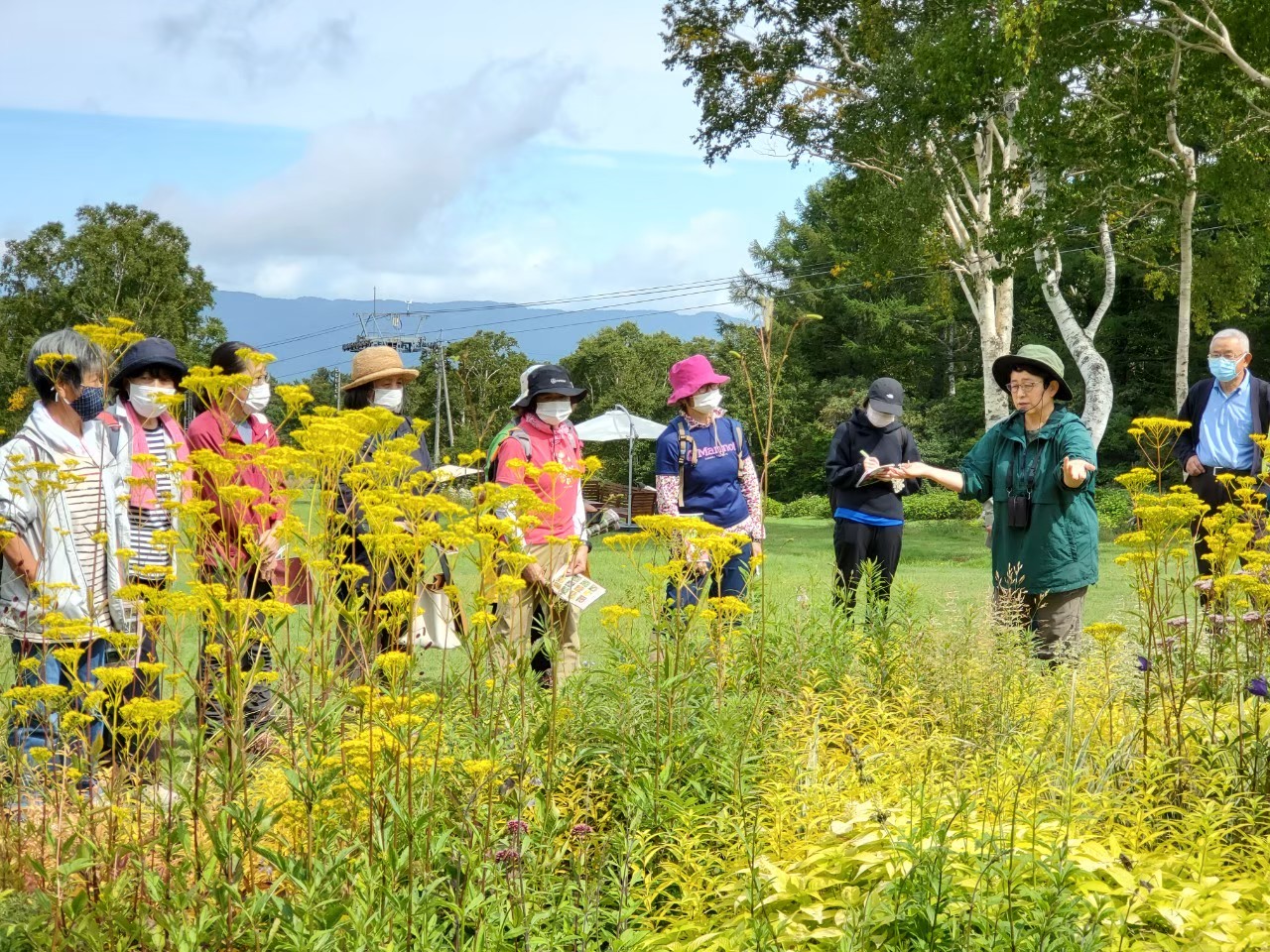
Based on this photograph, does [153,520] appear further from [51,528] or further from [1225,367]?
[1225,367]

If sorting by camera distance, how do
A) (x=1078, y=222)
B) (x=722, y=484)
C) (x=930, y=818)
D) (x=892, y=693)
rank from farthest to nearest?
(x=1078, y=222) → (x=722, y=484) → (x=892, y=693) → (x=930, y=818)

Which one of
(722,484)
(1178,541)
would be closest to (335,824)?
(1178,541)

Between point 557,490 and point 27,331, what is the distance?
1640 inches

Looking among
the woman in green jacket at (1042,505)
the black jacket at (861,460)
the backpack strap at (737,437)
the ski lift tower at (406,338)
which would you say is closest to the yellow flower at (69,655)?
the woman in green jacket at (1042,505)

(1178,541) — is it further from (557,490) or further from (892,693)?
(557,490)

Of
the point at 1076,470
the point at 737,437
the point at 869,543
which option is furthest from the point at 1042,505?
the point at 869,543

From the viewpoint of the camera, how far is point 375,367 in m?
5.50

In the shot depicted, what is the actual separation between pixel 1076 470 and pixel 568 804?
2.97 metres

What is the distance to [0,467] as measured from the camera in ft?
13.3

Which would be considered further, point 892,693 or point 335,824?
point 892,693

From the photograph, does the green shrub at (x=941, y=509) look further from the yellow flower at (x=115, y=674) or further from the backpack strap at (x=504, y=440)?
the yellow flower at (x=115, y=674)

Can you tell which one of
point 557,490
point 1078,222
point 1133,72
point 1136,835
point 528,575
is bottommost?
point 1136,835

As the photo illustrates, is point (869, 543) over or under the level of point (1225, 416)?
under

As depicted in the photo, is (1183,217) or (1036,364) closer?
(1036,364)
